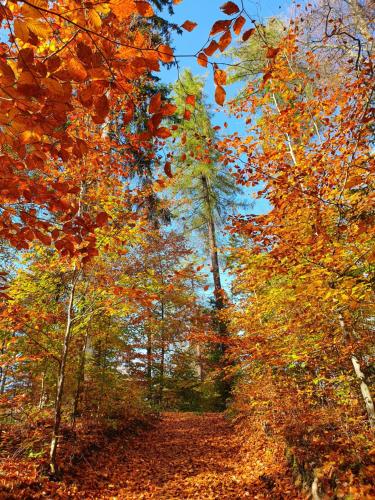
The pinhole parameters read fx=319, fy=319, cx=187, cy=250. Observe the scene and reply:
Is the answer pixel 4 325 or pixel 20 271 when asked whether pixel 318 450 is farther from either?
pixel 20 271

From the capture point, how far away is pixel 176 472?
601 cm

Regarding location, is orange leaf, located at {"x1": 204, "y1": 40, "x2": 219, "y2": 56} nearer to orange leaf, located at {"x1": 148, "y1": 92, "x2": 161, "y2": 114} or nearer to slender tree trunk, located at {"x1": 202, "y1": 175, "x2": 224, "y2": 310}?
orange leaf, located at {"x1": 148, "y1": 92, "x2": 161, "y2": 114}

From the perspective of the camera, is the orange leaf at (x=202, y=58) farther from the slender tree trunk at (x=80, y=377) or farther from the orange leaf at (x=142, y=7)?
the slender tree trunk at (x=80, y=377)

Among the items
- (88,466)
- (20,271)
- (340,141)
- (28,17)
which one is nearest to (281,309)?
(340,141)

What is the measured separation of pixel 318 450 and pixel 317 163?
173 inches

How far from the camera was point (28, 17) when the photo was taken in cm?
167

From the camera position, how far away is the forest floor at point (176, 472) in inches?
189

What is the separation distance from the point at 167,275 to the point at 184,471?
3.81 m

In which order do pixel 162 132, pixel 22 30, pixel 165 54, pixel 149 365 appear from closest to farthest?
pixel 22 30
pixel 165 54
pixel 162 132
pixel 149 365

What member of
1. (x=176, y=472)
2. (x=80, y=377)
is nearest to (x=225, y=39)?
(x=176, y=472)

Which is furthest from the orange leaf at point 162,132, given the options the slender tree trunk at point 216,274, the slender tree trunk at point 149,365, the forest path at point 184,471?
the slender tree trunk at point 216,274

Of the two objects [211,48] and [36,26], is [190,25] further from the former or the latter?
[36,26]

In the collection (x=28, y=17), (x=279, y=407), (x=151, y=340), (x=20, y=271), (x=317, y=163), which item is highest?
(x=151, y=340)

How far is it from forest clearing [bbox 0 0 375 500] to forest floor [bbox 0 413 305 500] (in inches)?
1.8
